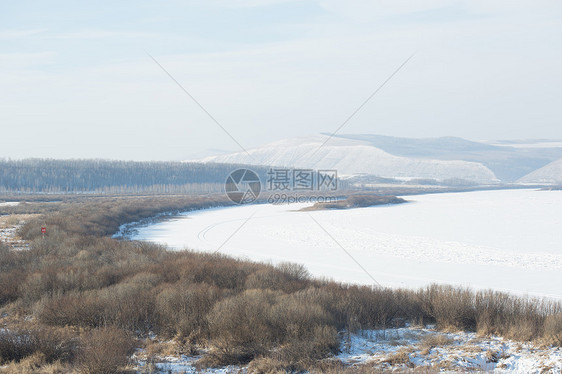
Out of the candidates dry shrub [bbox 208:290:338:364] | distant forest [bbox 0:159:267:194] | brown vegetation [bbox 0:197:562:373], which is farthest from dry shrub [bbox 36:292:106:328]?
distant forest [bbox 0:159:267:194]

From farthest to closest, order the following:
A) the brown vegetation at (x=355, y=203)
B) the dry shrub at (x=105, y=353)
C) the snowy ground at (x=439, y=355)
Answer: the brown vegetation at (x=355, y=203) → the snowy ground at (x=439, y=355) → the dry shrub at (x=105, y=353)

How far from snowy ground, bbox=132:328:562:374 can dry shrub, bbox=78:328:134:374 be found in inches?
15.7

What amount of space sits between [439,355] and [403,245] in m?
18.0

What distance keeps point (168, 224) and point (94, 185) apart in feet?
246

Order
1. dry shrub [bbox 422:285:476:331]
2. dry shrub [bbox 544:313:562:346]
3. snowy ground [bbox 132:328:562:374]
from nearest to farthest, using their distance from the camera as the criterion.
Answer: snowy ground [bbox 132:328:562:374] < dry shrub [bbox 544:313:562:346] < dry shrub [bbox 422:285:476:331]

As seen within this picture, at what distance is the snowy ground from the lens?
273 inches

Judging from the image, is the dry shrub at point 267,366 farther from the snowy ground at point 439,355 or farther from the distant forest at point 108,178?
the distant forest at point 108,178

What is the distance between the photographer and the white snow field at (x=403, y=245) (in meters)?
17.0

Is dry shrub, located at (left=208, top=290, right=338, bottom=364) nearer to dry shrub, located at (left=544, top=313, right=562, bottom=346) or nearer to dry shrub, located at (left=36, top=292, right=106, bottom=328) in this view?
dry shrub, located at (left=36, top=292, right=106, bottom=328)

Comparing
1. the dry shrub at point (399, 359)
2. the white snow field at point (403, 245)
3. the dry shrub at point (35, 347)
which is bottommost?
the white snow field at point (403, 245)

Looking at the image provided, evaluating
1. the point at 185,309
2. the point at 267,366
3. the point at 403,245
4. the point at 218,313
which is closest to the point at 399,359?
the point at 267,366

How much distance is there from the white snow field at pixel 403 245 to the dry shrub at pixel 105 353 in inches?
389

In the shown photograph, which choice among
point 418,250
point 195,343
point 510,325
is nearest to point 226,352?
point 195,343

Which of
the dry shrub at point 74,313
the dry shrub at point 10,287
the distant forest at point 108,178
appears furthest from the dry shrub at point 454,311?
the distant forest at point 108,178
